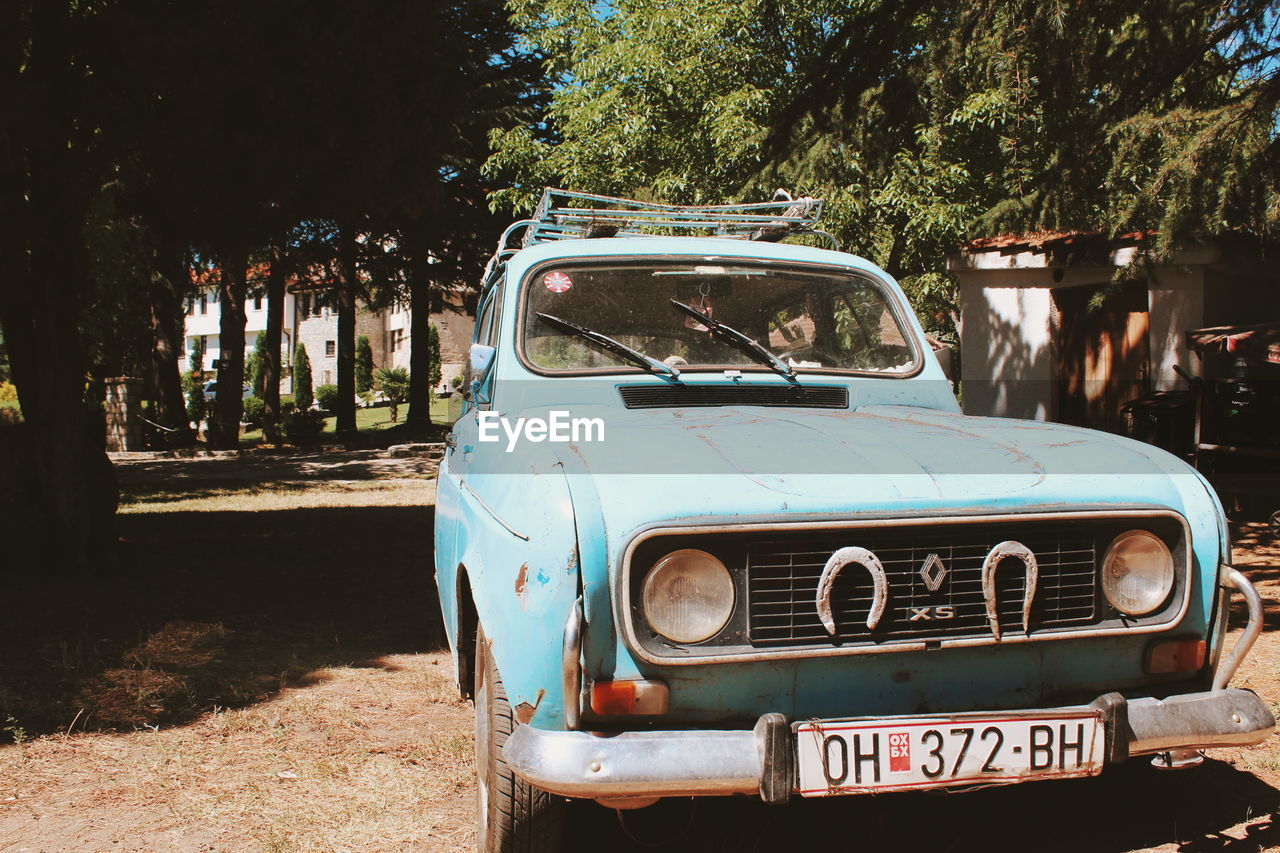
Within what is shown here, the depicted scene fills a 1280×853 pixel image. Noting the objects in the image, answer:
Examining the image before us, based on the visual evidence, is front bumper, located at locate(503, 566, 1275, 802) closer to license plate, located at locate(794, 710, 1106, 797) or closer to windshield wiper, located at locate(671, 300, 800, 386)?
license plate, located at locate(794, 710, 1106, 797)

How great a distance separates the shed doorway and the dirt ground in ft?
21.0

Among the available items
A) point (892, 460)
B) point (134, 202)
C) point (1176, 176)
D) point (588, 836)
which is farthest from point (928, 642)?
→ point (134, 202)

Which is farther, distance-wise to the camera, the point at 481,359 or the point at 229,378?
the point at 229,378

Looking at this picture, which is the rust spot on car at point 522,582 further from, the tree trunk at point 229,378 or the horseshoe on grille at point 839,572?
the tree trunk at point 229,378

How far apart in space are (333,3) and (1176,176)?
5944 mm

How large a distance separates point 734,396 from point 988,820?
162 cm

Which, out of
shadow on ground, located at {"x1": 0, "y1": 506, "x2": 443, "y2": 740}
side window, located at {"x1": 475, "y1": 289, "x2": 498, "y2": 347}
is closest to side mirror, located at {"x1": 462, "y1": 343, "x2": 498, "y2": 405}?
side window, located at {"x1": 475, "y1": 289, "x2": 498, "y2": 347}

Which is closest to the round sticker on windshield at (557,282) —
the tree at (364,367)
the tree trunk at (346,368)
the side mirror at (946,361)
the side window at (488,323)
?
the side window at (488,323)

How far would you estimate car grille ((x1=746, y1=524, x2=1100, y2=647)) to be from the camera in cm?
266

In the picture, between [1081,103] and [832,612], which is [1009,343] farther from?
[832,612]

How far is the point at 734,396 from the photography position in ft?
→ 12.7

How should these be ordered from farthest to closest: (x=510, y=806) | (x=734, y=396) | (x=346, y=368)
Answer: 1. (x=346, y=368)
2. (x=734, y=396)
3. (x=510, y=806)

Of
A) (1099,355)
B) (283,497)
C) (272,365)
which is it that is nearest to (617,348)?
(283,497)

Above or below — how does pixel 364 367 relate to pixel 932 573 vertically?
below
